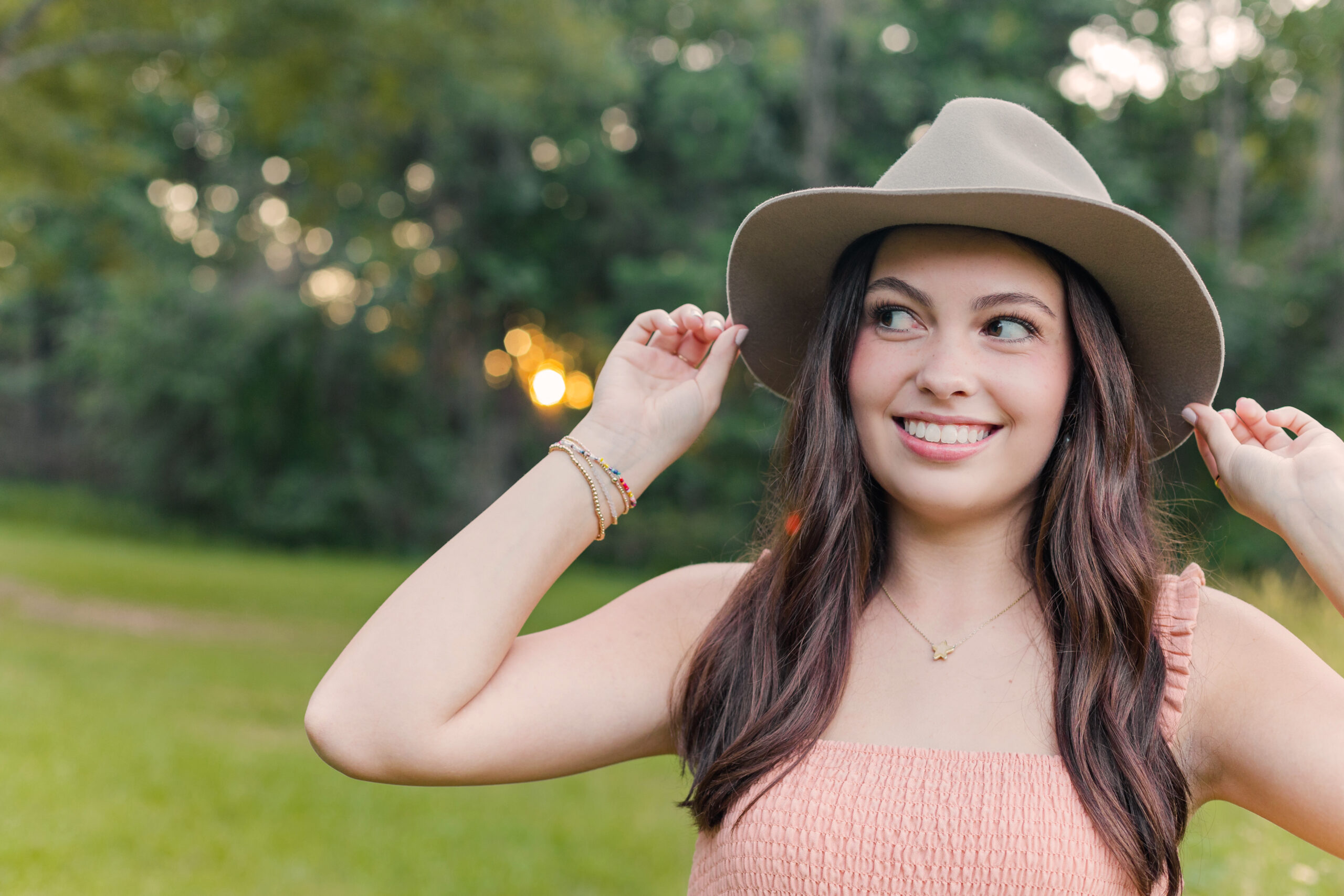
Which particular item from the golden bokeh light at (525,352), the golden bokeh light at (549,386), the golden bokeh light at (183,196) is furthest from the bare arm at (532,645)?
the golden bokeh light at (183,196)

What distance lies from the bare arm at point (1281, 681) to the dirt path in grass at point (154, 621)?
9.43 metres

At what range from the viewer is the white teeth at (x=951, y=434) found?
1729mm

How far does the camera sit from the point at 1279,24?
15656mm

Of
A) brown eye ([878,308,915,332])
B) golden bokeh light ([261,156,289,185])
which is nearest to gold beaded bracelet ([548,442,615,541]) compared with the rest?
brown eye ([878,308,915,332])

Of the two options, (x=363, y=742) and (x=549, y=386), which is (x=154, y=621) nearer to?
(x=549, y=386)

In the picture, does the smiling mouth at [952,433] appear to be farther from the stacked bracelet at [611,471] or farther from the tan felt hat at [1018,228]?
the stacked bracelet at [611,471]

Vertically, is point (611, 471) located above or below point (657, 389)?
below

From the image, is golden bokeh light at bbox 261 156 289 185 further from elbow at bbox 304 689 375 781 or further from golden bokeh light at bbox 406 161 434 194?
elbow at bbox 304 689 375 781

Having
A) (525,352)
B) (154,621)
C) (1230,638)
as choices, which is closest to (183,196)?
(525,352)

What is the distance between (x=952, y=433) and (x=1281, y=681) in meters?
0.58

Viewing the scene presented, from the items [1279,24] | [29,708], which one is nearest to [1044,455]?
[29,708]

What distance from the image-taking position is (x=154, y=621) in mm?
10656

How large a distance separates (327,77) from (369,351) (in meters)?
9.47

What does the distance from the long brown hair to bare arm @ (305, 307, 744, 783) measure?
10cm
